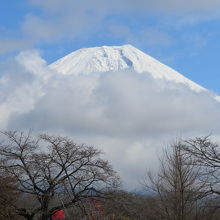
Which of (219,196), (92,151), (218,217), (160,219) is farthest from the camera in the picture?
(160,219)

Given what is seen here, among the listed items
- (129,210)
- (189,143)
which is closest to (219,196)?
(189,143)

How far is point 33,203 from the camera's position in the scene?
2066 centimetres

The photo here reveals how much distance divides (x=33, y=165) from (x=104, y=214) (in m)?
4.22

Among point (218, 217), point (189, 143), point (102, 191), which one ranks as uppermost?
point (189, 143)

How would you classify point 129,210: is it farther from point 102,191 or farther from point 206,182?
point 206,182

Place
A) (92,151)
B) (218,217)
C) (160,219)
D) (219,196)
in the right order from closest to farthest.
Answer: (219,196) → (218,217) → (92,151) → (160,219)

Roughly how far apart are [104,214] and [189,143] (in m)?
6.00

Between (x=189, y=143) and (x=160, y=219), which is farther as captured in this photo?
(x=160, y=219)

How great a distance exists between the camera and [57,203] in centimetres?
1966

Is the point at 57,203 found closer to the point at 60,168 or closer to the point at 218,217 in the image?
the point at 60,168

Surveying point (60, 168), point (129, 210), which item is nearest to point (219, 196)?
point (129, 210)

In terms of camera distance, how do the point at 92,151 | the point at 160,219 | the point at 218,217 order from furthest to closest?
1. the point at 160,219
2. the point at 92,151
3. the point at 218,217

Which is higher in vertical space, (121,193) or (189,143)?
(189,143)

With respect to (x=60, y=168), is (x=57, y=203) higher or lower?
lower
